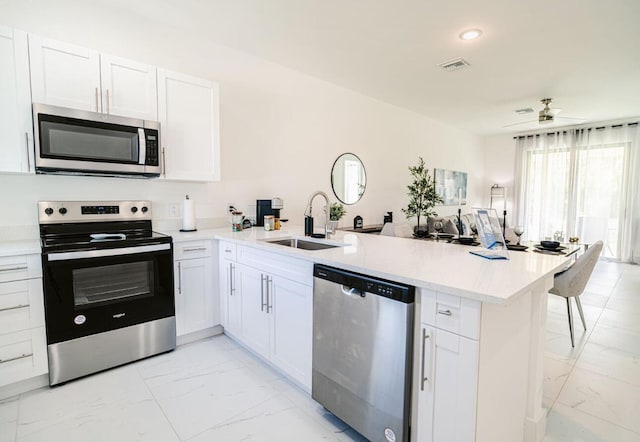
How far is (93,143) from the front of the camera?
224 cm

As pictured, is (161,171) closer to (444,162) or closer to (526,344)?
(526,344)

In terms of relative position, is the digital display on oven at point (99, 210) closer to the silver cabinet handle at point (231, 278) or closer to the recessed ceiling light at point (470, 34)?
the silver cabinet handle at point (231, 278)

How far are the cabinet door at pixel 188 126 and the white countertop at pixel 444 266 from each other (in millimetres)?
973

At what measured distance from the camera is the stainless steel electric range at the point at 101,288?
201 centimetres

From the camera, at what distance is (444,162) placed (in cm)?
678

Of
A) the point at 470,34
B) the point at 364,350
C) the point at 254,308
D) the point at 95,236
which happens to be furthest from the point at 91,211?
the point at 470,34

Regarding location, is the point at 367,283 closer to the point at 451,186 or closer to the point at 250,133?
the point at 250,133

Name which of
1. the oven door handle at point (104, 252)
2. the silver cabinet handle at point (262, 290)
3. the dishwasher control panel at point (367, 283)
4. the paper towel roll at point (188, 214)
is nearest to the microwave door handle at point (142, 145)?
the paper towel roll at point (188, 214)

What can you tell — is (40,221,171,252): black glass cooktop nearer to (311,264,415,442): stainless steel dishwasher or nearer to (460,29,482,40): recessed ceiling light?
(311,264,415,442): stainless steel dishwasher

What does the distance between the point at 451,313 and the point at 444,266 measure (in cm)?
38

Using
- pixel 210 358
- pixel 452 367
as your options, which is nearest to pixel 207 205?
pixel 210 358

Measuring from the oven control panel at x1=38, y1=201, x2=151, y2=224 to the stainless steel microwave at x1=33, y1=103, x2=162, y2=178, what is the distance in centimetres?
28

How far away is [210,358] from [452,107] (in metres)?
5.26

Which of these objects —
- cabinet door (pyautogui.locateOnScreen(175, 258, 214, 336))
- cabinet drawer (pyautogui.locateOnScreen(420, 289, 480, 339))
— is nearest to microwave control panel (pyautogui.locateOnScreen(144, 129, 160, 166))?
cabinet door (pyautogui.locateOnScreen(175, 258, 214, 336))
